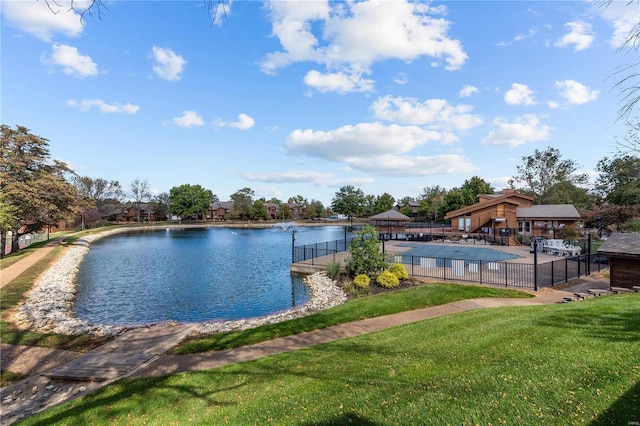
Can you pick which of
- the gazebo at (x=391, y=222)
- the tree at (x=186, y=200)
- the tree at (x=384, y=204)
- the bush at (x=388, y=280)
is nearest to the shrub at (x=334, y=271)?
the bush at (x=388, y=280)

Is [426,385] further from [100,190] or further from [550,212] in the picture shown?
[100,190]

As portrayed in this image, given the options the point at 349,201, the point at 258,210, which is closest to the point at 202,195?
the point at 258,210

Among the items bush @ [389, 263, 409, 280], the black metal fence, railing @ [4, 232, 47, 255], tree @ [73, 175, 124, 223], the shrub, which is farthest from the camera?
tree @ [73, 175, 124, 223]

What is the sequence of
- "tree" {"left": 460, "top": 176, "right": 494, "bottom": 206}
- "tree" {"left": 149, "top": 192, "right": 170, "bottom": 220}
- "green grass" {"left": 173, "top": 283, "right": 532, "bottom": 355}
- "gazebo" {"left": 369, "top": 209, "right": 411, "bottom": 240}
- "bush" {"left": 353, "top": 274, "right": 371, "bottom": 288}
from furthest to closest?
"tree" {"left": 149, "top": 192, "right": 170, "bottom": 220}, "tree" {"left": 460, "top": 176, "right": 494, "bottom": 206}, "gazebo" {"left": 369, "top": 209, "right": 411, "bottom": 240}, "bush" {"left": 353, "top": 274, "right": 371, "bottom": 288}, "green grass" {"left": 173, "top": 283, "right": 532, "bottom": 355}

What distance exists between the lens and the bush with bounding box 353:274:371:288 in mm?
16700

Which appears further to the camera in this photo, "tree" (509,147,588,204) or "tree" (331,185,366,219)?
"tree" (331,185,366,219)

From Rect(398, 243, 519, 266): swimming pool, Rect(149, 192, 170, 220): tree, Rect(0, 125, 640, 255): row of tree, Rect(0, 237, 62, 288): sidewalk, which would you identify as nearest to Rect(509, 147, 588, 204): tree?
→ Rect(0, 125, 640, 255): row of tree

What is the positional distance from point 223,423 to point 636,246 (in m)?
17.7

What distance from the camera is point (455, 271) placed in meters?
17.7

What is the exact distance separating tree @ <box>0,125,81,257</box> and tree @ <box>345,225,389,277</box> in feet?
93.0

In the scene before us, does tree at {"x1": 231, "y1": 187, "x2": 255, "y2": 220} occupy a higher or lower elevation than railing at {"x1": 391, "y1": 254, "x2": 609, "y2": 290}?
higher

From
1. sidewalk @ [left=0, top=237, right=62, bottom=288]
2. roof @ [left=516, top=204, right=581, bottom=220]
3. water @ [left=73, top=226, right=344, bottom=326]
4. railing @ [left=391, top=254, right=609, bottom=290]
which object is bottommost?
water @ [left=73, top=226, right=344, bottom=326]

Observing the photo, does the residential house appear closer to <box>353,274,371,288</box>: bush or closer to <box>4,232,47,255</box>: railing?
<box>353,274,371,288</box>: bush

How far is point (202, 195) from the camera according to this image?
99062 mm
